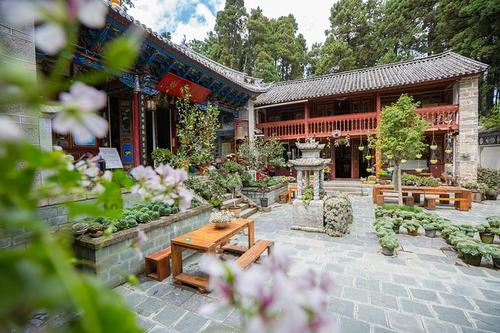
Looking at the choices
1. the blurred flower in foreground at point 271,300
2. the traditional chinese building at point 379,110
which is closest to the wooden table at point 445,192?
the traditional chinese building at point 379,110

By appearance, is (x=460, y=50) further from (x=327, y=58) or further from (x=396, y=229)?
(x=396, y=229)

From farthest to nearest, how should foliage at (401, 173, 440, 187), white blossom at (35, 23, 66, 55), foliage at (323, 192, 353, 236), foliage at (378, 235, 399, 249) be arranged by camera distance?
foliage at (401, 173, 440, 187) < foliage at (323, 192, 353, 236) < foliage at (378, 235, 399, 249) < white blossom at (35, 23, 66, 55)

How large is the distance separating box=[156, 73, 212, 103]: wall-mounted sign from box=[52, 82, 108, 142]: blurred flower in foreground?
23.2 ft

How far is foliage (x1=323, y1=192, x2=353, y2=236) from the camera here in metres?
5.46

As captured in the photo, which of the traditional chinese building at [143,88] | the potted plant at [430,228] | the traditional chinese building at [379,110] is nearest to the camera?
the traditional chinese building at [143,88]

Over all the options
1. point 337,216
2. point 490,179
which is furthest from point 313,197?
point 490,179

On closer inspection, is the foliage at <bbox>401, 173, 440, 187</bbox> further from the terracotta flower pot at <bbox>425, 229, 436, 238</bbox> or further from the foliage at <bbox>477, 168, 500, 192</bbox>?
the terracotta flower pot at <bbox>425, 229, 436, 238</bbox>

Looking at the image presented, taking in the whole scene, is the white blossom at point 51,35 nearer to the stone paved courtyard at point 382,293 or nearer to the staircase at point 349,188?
the stone paved courtyard at point 382,293

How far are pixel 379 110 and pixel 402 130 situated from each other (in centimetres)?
542

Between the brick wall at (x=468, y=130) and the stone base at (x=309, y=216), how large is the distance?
8.33 meters

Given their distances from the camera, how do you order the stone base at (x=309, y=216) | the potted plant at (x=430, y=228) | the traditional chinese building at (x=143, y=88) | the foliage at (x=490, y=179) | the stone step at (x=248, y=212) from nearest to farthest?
1. the traditional chinese building at (x=143, y=88)
2. the potted plant at (x=430, y=228)
3. the stone base at (x=309, y=216)
4. the stone step at (x=248, y=212)
5. the foliage at (x=490, y=179)

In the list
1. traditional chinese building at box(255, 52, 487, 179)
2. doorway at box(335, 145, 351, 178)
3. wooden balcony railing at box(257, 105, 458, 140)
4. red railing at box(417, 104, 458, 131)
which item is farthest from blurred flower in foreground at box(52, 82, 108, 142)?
doorway at box(335, 145, 351, 178)

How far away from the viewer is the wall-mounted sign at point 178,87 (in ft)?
22.7

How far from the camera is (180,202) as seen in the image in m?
0.84
